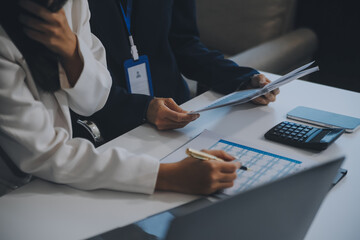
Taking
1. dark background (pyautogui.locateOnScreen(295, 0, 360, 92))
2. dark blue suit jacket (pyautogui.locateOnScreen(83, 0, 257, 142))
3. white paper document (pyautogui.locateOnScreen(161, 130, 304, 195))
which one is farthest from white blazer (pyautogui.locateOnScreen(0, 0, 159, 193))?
dark background (pyautogui.locateOnScreen(295, 0, 360, 92))

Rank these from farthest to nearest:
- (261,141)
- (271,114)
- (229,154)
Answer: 1. (271,114)
2. (261,141)
3. (229,154)

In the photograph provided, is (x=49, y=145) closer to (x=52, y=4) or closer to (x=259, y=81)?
(x=52, y=4)

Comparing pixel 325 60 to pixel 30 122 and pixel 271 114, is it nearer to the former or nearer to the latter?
pixel 271 114

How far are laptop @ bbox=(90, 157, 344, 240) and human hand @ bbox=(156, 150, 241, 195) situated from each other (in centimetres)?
20

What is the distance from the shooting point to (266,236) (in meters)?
0.55

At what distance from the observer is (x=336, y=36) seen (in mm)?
2461

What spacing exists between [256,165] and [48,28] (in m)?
0.52

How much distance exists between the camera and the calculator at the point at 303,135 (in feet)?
3.10

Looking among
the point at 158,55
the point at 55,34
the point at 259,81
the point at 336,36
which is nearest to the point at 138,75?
the point at 158,55

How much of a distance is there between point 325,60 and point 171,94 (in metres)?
1.49

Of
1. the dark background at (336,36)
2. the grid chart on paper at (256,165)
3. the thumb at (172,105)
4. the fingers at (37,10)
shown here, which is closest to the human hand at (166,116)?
the thumb at (172,105)

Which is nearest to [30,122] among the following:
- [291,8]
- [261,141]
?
[261,141]

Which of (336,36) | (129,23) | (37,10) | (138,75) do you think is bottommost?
(336,36)

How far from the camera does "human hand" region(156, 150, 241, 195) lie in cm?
78
